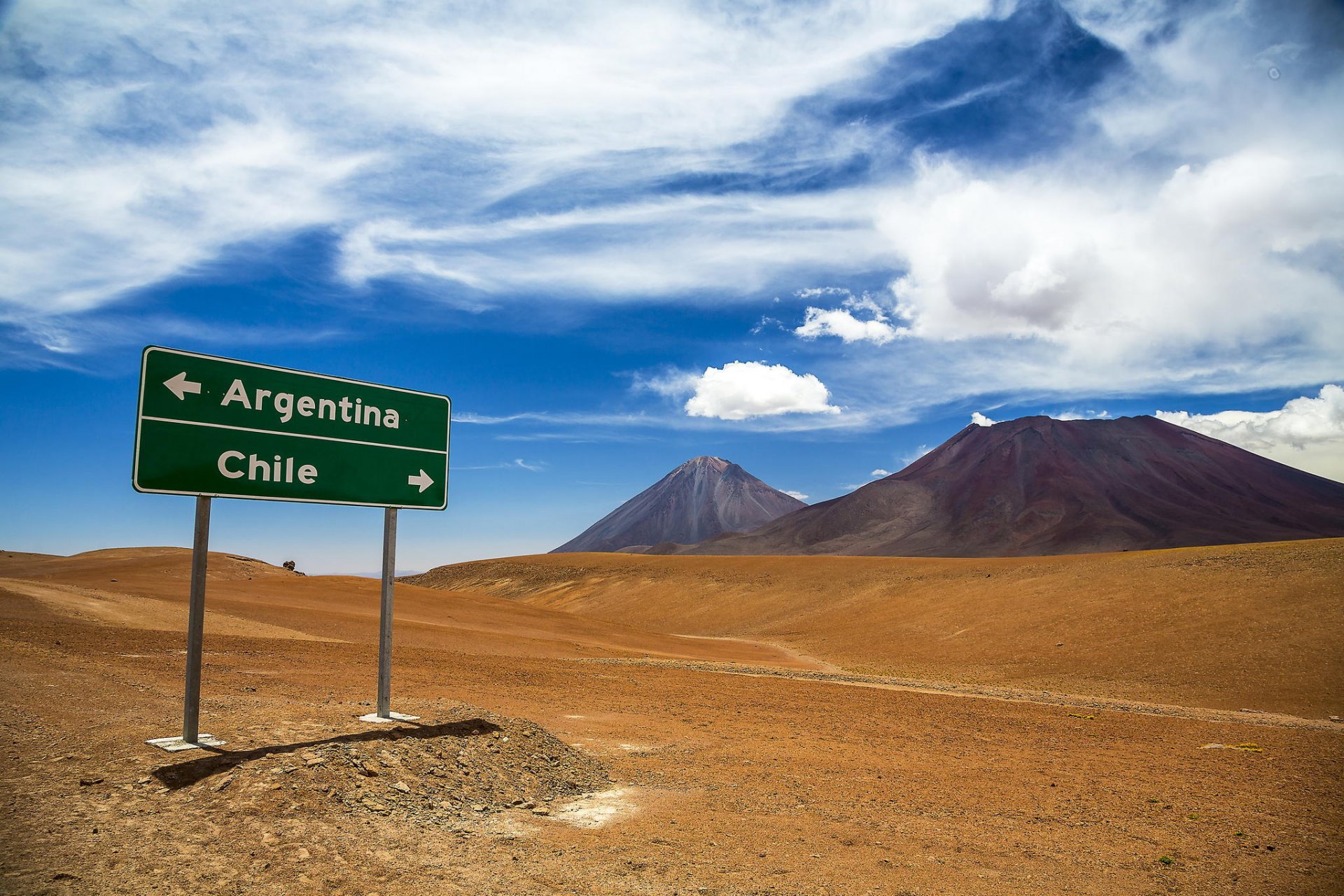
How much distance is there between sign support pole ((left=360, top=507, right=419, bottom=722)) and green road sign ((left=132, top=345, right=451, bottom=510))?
36 centimetres

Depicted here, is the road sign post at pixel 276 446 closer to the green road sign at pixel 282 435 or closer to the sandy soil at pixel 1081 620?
the green road sign at pixel 282 435

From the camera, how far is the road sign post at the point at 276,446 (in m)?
6.70

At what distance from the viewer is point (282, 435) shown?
7.50m

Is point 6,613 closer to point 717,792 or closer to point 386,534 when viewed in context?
point 386,534

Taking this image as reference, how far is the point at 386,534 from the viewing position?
27.7 feet

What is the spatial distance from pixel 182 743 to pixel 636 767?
4.45 meters

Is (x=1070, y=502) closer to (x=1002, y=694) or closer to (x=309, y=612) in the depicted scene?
(x=1002, y=694)

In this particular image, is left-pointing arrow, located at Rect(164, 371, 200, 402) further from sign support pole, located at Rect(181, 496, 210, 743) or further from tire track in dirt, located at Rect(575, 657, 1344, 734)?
tire track in dirt, located at Rect(575, 657, 1344, 734)

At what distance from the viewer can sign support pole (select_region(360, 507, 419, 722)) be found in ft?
25.9

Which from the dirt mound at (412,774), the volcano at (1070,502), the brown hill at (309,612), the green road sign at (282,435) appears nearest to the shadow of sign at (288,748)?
the dirt mound at (412,774)

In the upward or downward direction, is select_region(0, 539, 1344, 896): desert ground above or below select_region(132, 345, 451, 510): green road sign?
below

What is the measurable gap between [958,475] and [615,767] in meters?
185

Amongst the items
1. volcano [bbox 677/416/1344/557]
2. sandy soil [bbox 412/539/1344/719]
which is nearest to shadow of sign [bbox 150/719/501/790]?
sandy soil [bbox 412/539/1344/719]

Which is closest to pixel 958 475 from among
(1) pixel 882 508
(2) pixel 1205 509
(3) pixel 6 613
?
(1) pixel 882 508
